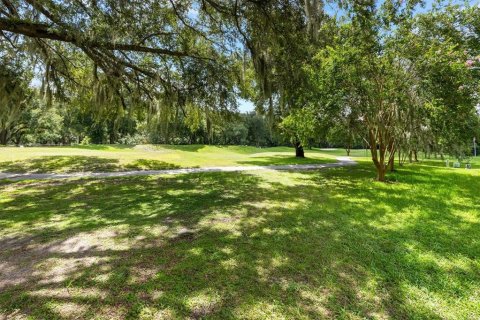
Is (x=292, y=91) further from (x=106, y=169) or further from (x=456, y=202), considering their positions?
(x=106, y=169)

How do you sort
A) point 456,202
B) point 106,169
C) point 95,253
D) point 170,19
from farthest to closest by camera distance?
point 106,169 < point 170,19 < point 456,202 < point 95,253

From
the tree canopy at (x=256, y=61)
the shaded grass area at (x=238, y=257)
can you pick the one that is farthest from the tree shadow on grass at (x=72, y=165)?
the shaded grass area at (x=238, y=257)

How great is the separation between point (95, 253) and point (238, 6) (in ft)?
20.3

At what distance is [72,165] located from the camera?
12.5m

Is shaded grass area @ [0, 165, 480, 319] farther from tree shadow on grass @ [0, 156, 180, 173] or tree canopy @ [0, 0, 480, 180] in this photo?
tree shadow on grass @ [0, 156, 180, 173]

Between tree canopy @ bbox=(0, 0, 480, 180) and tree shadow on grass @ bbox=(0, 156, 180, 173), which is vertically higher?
tree canopy @ bbox=(0, 0, 480, 180)

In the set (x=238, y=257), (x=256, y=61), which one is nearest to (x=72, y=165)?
(x=256, y=61)

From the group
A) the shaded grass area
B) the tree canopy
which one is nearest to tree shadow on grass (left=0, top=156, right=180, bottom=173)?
the tree canopy

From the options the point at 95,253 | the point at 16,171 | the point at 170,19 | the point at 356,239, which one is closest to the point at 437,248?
the point at 356,239

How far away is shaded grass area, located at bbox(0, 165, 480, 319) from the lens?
2.63m

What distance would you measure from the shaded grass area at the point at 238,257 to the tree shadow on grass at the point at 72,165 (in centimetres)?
514

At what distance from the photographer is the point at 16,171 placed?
36.1 ft

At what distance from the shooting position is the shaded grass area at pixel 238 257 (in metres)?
2.63

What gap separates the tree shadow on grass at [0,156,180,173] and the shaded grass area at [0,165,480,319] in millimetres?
5138
